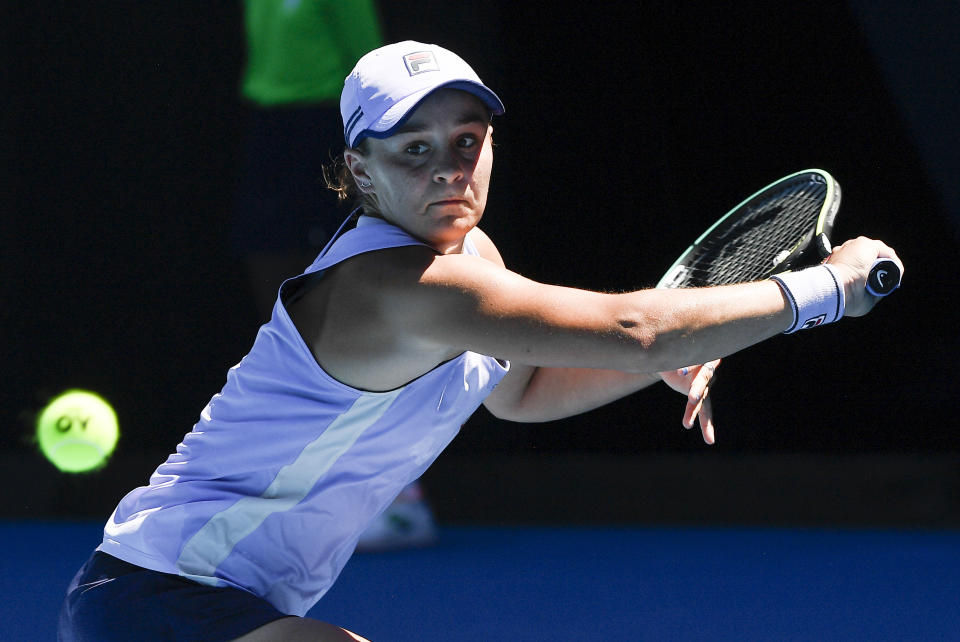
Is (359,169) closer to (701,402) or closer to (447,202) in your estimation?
(447,202)

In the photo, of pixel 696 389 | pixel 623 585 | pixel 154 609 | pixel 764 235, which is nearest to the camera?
pixel 154 609

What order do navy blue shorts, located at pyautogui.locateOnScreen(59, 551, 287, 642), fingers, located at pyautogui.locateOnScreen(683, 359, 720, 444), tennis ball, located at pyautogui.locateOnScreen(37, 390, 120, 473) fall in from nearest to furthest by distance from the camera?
navy blue shorts, located at pyautogui.locateOnScreen(59, 551, 287, 642), fingers, located at pyautogui.locateOnScreen(683, 359, 720, 444), tennis ball, located at pyautogui.locateOnScreen(37, 390, 120, 473)

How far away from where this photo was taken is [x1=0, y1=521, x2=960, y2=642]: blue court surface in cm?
274

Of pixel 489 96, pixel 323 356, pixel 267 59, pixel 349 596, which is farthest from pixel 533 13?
pixel 323 356

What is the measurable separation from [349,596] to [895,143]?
6.77ft

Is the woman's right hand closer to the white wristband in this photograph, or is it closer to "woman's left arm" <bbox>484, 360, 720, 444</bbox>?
the white wristband

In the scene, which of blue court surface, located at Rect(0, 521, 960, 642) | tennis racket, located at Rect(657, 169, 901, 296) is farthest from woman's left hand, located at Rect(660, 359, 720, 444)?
blue court surface, located at Rect(0, 521, 960, 642)

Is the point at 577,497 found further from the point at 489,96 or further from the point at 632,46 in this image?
the point at 489,96

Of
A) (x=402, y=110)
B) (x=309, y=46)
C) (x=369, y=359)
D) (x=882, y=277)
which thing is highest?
(x=309, y=46)

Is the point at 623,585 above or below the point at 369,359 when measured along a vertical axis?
below

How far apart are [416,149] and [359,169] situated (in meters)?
0.12

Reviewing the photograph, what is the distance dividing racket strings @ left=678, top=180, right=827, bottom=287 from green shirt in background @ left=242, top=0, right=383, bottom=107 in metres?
1.50

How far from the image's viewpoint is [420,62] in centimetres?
166

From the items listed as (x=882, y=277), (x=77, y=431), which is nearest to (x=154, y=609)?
(x=882, y=277)
